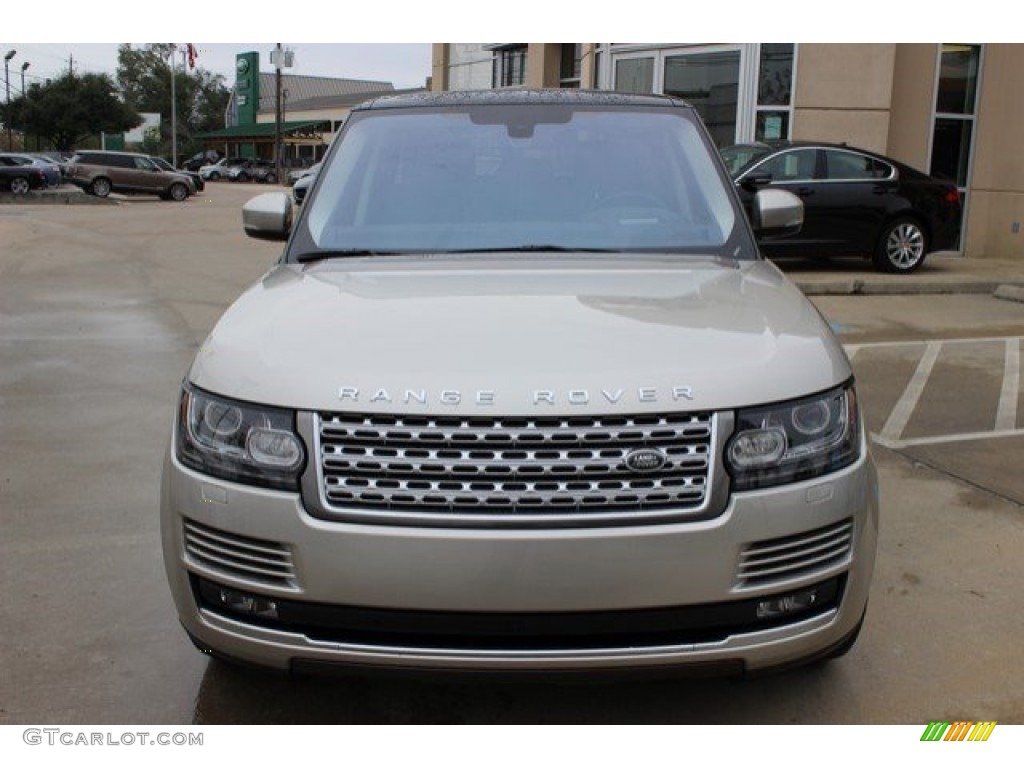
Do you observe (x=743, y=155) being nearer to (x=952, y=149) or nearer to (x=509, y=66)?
(x=952, y=149)

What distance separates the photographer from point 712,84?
1600 centimetres

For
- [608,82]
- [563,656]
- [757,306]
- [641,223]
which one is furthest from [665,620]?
[608,82]

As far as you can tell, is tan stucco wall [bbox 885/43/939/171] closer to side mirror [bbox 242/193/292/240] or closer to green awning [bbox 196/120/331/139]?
side mirror [bbox 242/193/292/240]

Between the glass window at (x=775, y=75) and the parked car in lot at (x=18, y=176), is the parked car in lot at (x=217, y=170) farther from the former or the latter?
the glass window at (x=775, y=75)

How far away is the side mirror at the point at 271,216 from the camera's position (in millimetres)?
4168

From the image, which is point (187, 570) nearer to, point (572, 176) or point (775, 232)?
point (572, 176)

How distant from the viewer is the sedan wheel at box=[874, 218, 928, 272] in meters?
12.7

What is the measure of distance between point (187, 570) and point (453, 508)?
2.45 feet

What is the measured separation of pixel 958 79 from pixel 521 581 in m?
15.8

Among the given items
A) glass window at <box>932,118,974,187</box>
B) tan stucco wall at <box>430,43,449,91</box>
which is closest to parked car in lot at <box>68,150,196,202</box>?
tan stucco wall at <box>430,43,449,91</box>

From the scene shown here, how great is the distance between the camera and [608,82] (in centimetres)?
1784

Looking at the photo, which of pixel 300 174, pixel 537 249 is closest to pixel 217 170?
pixel 300 174
